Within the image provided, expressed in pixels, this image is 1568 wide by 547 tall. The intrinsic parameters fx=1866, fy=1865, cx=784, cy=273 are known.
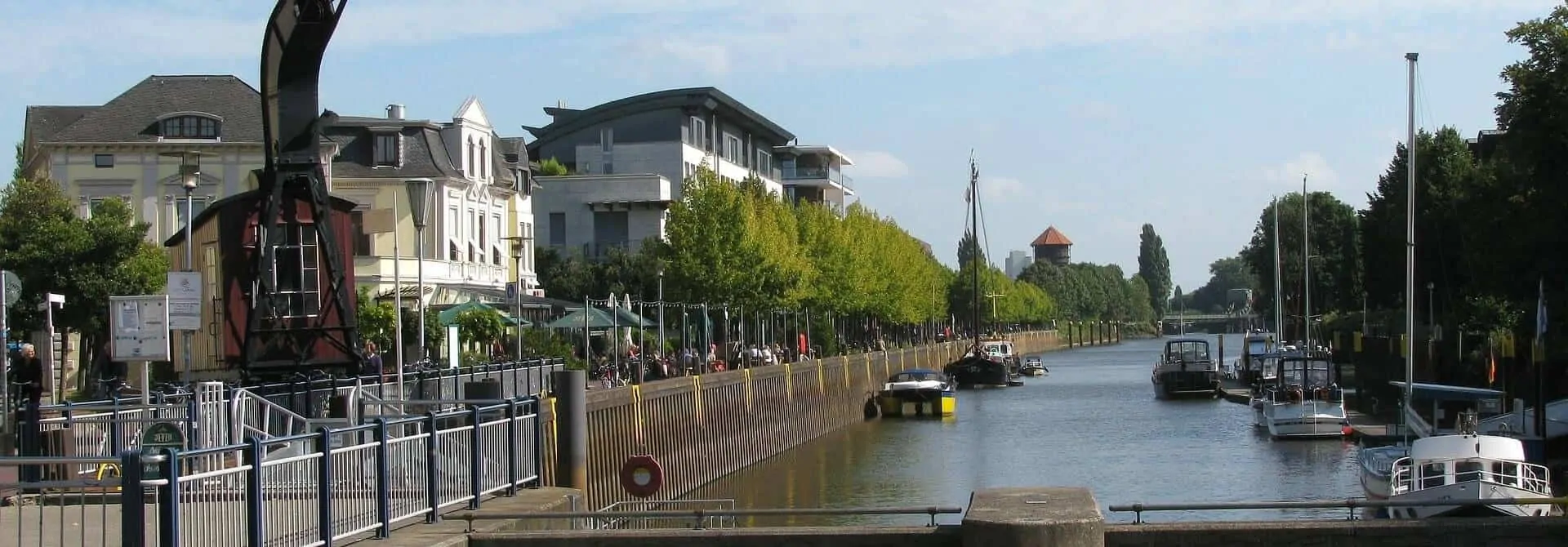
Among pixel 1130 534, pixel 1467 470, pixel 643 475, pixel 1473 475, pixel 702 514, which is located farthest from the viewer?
pixel 1467 470

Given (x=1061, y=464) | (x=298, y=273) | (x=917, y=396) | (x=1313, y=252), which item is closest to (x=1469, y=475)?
(x=298, y=273)

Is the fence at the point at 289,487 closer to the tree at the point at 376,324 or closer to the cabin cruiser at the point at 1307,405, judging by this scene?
the tree at the point at 376,324

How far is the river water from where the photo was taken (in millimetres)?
42906

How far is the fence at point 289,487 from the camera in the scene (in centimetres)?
1228

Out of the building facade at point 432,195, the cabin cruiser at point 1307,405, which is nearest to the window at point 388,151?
the building facade at point 432,195

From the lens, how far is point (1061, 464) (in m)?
52.5

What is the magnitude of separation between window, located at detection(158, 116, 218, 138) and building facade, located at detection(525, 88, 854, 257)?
1103 inches

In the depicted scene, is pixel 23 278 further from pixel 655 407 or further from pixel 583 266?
pixel 583 266

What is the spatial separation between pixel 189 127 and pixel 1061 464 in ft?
103

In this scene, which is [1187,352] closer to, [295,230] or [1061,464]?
[1061,464]

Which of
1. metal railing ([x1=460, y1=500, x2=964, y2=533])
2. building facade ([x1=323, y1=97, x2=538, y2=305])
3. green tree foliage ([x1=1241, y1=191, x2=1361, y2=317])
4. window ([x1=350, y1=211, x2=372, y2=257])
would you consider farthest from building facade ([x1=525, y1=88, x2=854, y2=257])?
metal railing ([x1=460, y1=500, x2=964, y2=533])

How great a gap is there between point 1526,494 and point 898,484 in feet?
71.2

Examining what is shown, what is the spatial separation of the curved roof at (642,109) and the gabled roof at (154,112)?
3142 cm

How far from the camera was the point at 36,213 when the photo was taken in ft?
166
